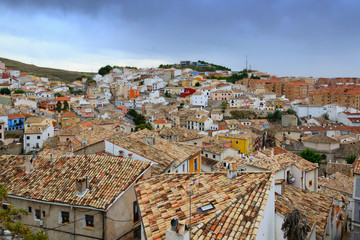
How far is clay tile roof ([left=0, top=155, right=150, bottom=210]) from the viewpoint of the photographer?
924 cm

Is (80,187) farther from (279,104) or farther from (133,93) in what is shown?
(279,104)

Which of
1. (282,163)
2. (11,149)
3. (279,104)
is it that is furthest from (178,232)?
(279,104)

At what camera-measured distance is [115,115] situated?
59.2 m

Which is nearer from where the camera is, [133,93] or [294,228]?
[294,228]

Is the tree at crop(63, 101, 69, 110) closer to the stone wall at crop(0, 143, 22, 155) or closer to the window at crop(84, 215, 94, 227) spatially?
the stone wall at crop(0, 143, 22, 155)

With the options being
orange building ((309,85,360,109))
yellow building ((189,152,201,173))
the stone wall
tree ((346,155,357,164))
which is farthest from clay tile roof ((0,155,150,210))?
orange building ((309,85,360,109))

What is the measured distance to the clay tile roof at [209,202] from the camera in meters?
5.79

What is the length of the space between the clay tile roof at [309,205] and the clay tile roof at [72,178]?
4.88 meters

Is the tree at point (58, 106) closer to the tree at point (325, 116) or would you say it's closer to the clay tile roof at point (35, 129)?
the clay tile roof at point (35, 129)

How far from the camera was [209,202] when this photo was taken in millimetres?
6883

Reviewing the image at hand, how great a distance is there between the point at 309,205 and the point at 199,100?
70.9 metres

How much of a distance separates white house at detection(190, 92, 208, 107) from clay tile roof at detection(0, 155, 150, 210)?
70983mm

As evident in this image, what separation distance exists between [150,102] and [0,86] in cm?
3765

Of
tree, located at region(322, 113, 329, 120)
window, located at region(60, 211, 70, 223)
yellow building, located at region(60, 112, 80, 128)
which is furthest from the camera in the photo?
tree, located at region(322, 113, 329, 120)
